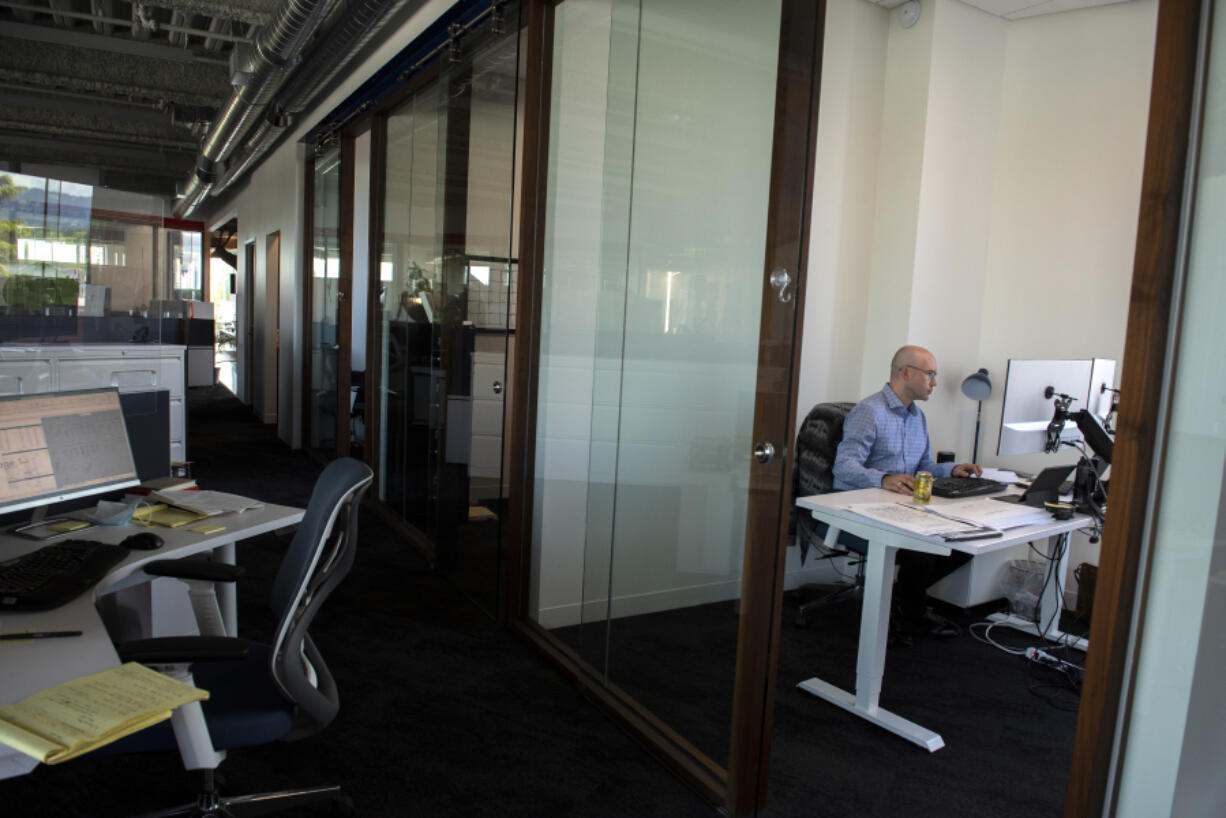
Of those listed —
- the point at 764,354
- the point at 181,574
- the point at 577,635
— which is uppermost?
the point at 764,354

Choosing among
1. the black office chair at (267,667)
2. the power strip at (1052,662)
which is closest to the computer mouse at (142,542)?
the black office chair at (267,667)

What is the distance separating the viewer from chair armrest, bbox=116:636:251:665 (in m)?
1.72

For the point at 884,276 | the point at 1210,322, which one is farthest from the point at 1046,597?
the point at 1210,322

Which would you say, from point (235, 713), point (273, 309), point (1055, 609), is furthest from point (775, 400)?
point (273, 309)

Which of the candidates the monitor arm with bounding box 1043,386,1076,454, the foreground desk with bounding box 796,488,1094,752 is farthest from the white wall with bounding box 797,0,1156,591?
the foreground desk with bounding box 796,488,1094,752

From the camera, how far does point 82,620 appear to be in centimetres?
186

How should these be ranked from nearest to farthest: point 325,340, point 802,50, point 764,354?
point 802,50 < point 764,354 < point 325,340

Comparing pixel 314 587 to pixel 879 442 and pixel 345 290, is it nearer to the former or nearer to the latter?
pixel 879 442

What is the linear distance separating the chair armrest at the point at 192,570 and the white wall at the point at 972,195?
3092mm

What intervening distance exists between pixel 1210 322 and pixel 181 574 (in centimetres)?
253

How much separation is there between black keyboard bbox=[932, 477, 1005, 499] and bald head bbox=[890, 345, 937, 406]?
502mm

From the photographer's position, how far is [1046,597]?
4.30m

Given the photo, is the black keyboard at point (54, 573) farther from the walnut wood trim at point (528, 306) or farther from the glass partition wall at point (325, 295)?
the glass partition wall at point (325, 295)

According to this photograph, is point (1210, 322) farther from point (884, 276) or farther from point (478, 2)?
point (478, 2)
